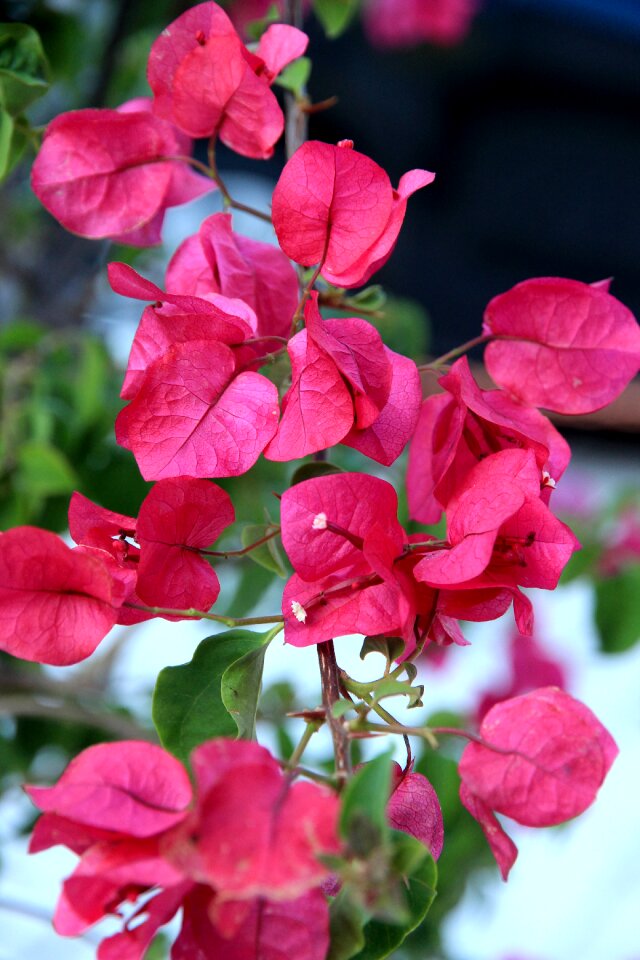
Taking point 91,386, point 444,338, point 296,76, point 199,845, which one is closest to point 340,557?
point 199,845

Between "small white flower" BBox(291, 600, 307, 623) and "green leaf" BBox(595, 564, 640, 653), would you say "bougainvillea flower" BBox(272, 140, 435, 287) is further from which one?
"green leaf" BBox(595, 564, 640, 653)

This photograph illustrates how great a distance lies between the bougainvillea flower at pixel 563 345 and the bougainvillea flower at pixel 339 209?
0.08 meters

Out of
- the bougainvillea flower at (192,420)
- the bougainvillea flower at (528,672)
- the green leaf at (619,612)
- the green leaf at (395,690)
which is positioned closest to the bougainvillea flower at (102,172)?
the bougainvillea flower at (192,420)

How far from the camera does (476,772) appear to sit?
299 mm

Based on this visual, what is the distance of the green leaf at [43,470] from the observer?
66cm

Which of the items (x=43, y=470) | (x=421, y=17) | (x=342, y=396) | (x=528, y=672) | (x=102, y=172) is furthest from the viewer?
(x=421, y=17)

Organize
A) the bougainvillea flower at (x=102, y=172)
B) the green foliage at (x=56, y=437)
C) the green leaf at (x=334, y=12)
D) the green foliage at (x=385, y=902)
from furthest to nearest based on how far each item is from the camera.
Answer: the green foliage at (x=56, y=437)
the green leaf at (x=334, y=12)
the bougainvillea flower at (x=102, y=172)
the green foliage at (x=385, y=902)

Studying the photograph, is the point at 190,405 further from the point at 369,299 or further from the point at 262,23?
the point at 262,23

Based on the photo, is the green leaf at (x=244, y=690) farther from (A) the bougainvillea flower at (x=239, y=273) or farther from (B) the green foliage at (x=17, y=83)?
(B) the green foliage at (x=17, y=83)

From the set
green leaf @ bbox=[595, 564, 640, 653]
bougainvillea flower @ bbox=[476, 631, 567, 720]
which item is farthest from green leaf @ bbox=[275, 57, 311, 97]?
bougainvillea flower @ bbox=[476, 631, 567, 720]

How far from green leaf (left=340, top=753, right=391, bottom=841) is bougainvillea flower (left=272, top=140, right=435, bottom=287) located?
7.2 inches

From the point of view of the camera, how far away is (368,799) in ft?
0.78

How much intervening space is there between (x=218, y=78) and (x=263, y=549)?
0.19 metres

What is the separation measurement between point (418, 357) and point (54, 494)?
0.39 metres
